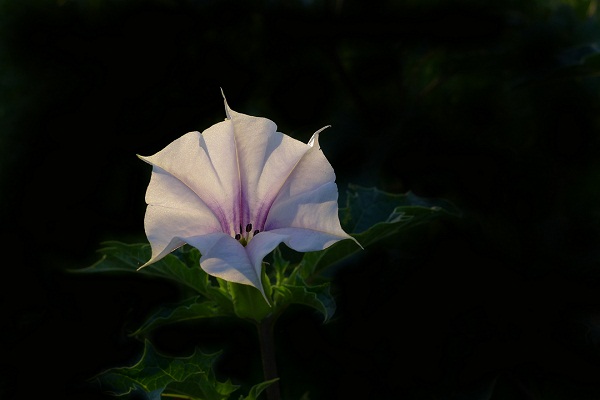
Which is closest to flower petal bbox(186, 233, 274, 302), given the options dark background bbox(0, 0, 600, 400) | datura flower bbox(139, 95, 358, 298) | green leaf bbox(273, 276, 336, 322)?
datura flower bbox(139, 95, 358, 298)

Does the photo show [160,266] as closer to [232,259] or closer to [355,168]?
[232,259]

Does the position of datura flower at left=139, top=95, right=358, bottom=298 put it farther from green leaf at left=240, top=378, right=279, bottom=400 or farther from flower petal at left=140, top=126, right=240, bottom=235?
green leaf at left=240, top=378, right=279, bottom=400

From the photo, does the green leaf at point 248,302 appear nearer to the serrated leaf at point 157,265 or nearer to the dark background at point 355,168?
the serrated leaf at point 157,265

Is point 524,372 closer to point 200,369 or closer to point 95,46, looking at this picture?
point 200,369

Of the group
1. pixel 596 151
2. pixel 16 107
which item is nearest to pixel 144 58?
pixel 16 107

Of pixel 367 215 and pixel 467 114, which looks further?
pixel 467 114

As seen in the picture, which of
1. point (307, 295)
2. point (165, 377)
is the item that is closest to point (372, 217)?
point (307, 295)
